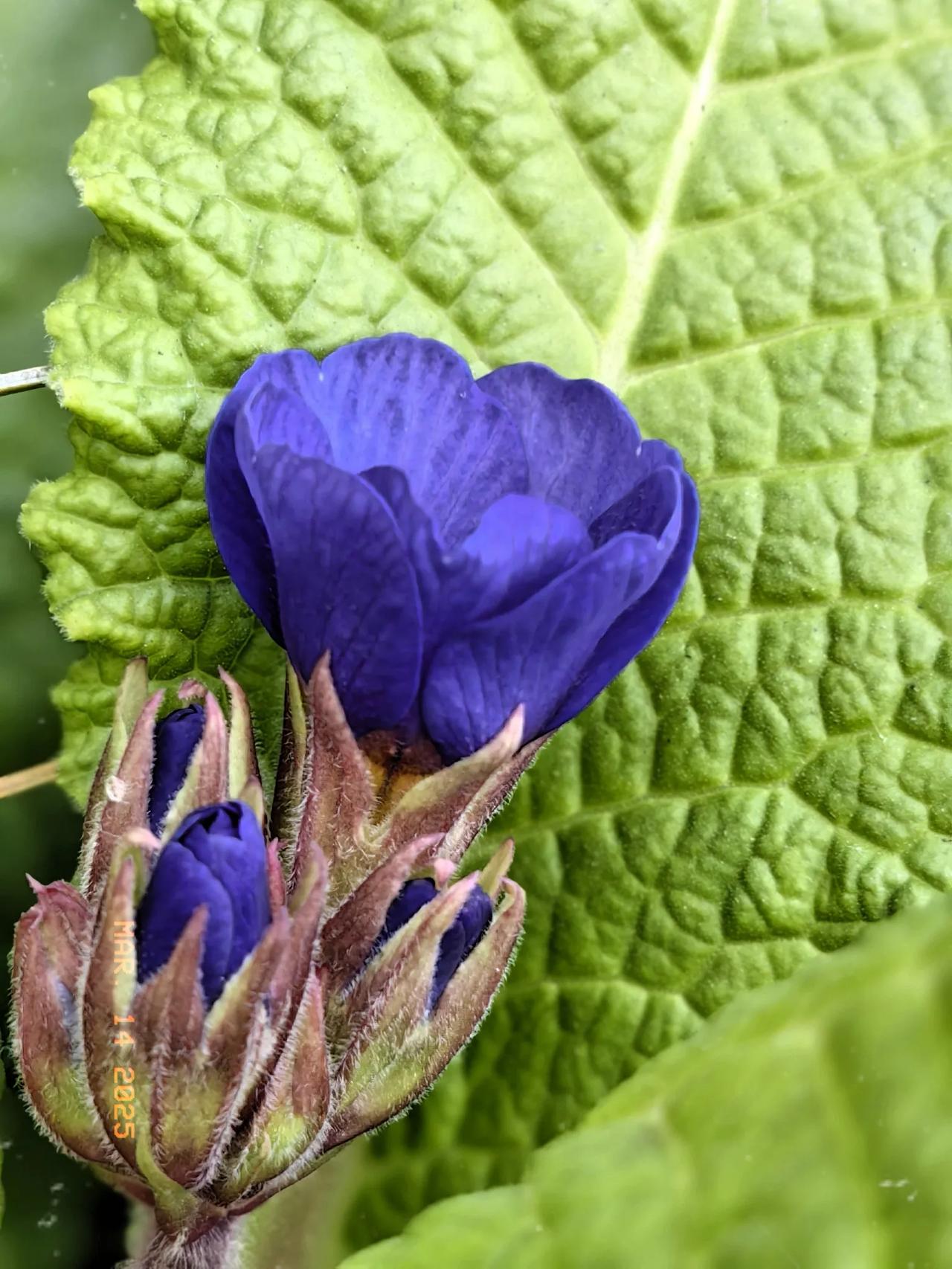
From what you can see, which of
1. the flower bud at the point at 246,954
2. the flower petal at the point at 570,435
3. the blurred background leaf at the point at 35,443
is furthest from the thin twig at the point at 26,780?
the flower petal at the point at 570,435

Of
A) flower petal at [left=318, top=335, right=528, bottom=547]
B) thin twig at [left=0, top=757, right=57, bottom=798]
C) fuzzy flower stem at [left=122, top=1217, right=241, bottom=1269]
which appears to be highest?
flower petal at [left=318, top=335, right=528, bottom=547]

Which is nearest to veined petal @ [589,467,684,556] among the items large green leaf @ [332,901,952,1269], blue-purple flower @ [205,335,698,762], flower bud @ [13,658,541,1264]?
blue-purple flower @ [205,335,698,762]

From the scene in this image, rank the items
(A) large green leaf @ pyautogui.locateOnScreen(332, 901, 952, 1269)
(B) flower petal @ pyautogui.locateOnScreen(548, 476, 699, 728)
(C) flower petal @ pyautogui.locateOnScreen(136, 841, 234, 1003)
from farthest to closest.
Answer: (B) flower petal @ pyautogui.locateOnScreen(548, 476, 699, 728), (C) flower petal @ pyautogui.locateOnScreen(136, 841, 234, 1003), (A) large green leaf @ pyautogui.locateOnScreen(332, 901, 952, 1269)

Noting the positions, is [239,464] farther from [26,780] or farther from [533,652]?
[26,780]

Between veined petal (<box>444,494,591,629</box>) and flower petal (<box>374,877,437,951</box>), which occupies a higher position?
veined petal (<box>444,494,591,629</box>)

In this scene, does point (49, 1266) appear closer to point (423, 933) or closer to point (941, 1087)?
point (423, 933)

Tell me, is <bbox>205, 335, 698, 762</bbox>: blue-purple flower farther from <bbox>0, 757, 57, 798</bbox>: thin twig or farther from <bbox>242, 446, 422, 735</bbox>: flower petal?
<bbox>0, 757, 57, 798</bbox>: thin twig

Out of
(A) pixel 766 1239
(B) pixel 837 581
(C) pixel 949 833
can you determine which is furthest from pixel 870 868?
(A) pixel 766 1239
